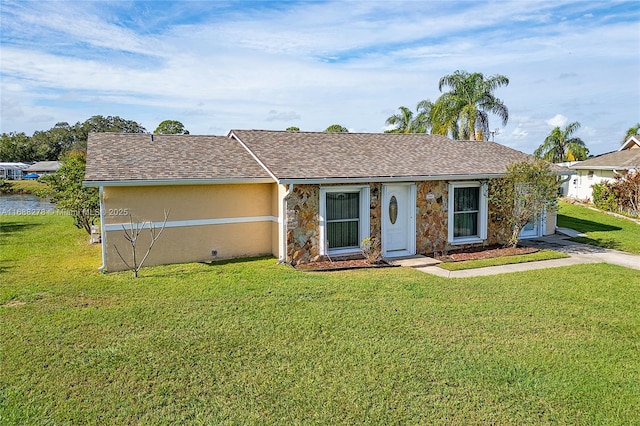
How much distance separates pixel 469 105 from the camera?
30688 mm

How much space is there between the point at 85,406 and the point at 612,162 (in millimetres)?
30708

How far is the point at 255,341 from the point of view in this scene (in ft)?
22.6

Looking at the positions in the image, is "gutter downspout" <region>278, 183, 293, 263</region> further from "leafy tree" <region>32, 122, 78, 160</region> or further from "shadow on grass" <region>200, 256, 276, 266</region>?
"leafy tree" <region>32, 122, 78, 160</region>

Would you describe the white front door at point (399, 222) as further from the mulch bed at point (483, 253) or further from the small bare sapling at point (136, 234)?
the small bare sapling at point (136, 234)

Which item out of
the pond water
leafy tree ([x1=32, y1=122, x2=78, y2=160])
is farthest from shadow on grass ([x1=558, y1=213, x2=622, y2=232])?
leafy tree ([x1=32, y1=122, x2=78, y2=160])

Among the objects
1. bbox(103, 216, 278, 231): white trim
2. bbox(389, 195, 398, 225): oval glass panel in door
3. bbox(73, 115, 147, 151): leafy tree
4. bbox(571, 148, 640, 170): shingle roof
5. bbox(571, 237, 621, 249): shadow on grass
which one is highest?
bbox(73, 115, 147, 151): leafy tree

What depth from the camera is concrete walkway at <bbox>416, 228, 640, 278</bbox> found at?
11484mm

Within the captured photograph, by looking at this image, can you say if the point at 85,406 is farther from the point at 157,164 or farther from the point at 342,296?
the point at 157,164

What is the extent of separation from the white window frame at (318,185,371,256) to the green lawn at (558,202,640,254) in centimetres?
872

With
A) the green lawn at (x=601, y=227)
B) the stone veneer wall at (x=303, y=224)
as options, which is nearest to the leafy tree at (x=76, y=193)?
the stone veneer wall at (x=303, y=224)

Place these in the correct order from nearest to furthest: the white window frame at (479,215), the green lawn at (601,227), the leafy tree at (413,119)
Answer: the white window frame at (479,215) → the green lawn at (601,227) → the leafy tree at (413,119)

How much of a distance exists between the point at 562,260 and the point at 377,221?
18.3ft

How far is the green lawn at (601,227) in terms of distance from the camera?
15.4 metres

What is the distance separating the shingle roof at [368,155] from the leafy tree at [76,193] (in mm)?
5934
